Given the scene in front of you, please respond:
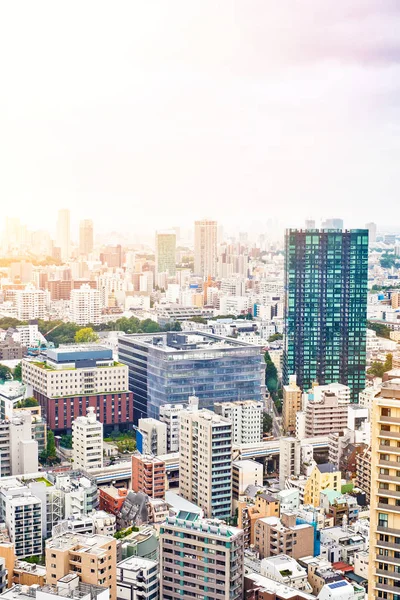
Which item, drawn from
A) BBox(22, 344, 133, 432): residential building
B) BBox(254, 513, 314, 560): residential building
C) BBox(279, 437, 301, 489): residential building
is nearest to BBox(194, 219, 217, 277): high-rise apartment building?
BBox(22, 344, 133, 432): residential building

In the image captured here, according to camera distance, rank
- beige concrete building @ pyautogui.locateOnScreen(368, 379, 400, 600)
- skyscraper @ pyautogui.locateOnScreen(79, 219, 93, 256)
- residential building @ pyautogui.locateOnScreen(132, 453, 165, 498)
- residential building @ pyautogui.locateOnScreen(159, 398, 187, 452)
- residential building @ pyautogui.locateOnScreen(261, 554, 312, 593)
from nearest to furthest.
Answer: beige concrete building @ pyautogui.locateOnScreen(368, 379, 400, 600), residential building @ pyautogui.locateOnScreen(261, 554, 312, 593), residential building @ pyautogui.locateOnScreen(132, 453, 165, 498), residential building @ pyautogui.locateOnScreen(159, 398, 187, 452), skyscraper @ pyautogui.locateOnScreen(79, 219, 93, 256)

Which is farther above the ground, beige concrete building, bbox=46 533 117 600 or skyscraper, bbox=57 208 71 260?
skyscraper, bbox=57 208 71 260

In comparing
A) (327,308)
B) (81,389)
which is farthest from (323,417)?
(327,308)

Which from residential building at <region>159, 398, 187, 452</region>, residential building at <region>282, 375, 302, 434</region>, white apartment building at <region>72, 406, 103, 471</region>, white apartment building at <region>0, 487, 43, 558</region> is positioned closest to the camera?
white apartment building at <region>0, 487, 43, 558</region>

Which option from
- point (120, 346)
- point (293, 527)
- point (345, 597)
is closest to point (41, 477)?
point (293, 527)

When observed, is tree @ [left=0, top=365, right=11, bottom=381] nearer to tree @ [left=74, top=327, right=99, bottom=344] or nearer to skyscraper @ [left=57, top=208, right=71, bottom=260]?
tree @ [left=74, top=327, right=99, bottom=344]

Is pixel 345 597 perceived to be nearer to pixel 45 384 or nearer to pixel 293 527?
pixel 293 527
